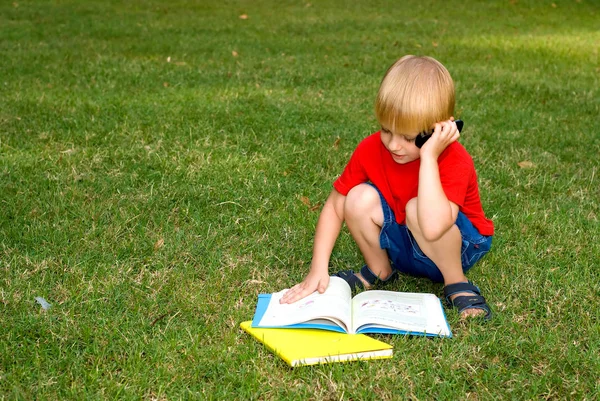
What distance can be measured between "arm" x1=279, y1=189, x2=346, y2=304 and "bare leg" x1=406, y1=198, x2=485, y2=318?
1.03 ft

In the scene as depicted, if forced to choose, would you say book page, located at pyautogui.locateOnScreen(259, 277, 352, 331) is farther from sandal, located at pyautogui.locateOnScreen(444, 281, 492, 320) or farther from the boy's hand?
the boy's hand

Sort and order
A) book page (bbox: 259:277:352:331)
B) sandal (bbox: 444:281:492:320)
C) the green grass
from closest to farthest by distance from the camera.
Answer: the green grass < book page (bbox: 259:277:352:331) < sandal (bbox: 444:281:492:320)

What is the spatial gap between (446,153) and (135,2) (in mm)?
10383

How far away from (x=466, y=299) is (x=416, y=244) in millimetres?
280

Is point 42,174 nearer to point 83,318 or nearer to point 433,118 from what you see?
point 83,318

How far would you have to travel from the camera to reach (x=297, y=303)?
2812mm

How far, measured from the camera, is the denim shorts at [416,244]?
116 inches

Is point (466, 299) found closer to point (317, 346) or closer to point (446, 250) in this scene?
point (446, 250)

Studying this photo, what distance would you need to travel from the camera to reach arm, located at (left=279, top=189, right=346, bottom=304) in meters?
2.86

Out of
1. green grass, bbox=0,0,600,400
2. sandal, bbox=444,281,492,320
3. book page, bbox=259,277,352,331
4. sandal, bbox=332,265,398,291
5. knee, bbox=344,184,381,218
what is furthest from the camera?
sandal, bbox=332,265,398,291

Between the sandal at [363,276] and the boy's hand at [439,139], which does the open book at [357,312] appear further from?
the boy's hand at [439,139]

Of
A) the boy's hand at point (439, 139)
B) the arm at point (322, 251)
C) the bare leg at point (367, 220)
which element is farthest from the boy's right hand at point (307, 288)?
the boy's hand at point (439, 139)

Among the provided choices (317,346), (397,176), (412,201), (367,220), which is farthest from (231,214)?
(317,346)

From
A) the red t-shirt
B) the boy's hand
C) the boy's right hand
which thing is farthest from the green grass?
the boy's hand
